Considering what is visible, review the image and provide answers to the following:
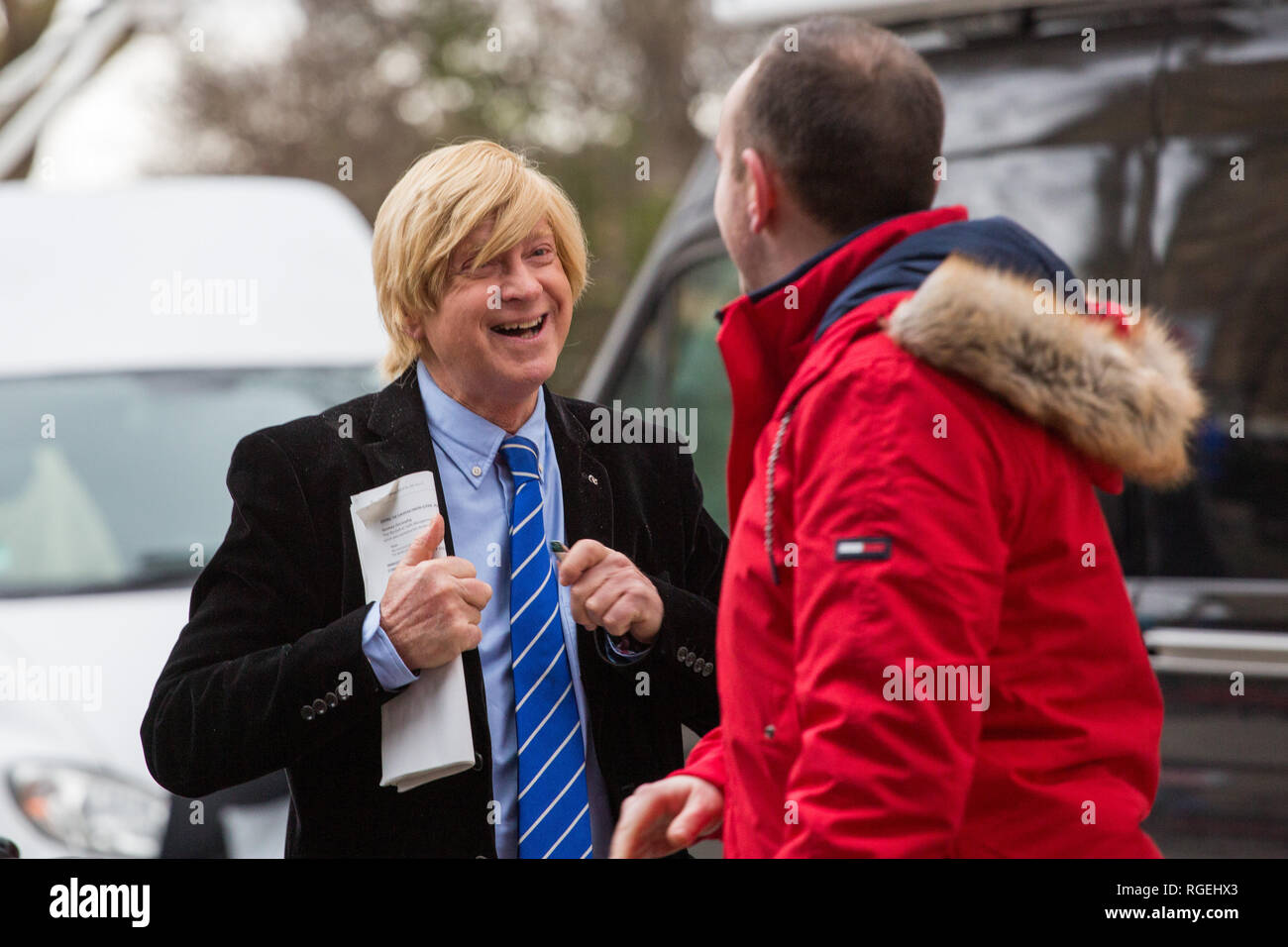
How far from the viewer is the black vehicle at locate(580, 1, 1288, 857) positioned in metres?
3.54

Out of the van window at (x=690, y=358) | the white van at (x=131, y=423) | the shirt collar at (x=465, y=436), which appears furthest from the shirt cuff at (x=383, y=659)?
the van window at (x=690, y=358)

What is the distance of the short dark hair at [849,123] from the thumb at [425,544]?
25.2 inches

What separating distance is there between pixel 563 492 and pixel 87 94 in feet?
32.4

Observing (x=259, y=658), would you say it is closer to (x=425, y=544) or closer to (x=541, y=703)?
(x=425, y=544)

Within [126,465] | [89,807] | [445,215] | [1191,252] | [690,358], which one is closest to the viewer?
[445,215]

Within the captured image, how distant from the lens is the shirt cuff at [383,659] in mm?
1955

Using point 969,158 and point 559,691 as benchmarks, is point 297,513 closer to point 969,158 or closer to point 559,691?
point 559,691

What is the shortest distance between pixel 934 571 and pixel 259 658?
0.96 m

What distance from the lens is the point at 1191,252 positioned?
12.3 ft

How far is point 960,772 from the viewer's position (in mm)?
1505

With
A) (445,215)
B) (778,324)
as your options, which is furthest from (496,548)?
(778,324)

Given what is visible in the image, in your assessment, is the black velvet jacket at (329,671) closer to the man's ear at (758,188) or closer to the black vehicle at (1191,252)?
the man's ear at (758,188)

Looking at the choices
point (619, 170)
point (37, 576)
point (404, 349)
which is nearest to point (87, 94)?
point (619, 170)

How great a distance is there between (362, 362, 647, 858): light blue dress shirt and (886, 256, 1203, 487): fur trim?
0.71m
